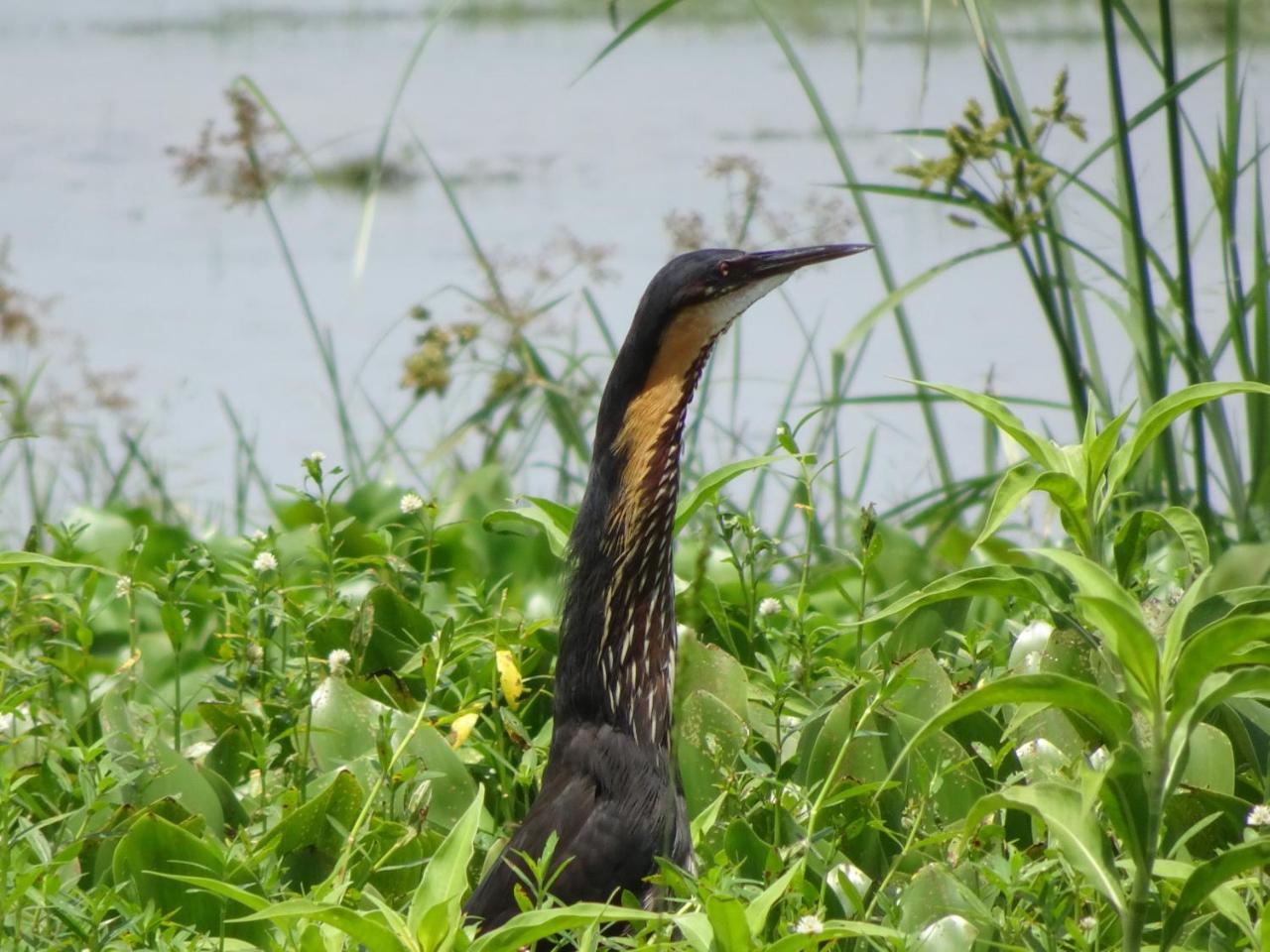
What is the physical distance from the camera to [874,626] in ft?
12.0

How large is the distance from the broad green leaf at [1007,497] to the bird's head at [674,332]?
0.67m

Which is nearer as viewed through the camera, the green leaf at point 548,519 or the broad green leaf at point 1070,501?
the broad green leaf at point 1070,501

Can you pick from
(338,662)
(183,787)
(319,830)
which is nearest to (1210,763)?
(319,830)

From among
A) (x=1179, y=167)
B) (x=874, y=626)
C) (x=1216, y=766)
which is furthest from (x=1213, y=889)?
(x=1179, y=167)

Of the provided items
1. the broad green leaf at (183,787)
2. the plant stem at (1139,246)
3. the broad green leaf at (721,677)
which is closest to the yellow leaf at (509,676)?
the broad green leaf at (721,677)

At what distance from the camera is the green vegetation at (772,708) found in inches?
76.8

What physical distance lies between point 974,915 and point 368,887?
0.80m

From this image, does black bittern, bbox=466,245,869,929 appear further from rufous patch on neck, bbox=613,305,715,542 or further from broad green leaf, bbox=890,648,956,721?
broad green leaf, bbox=890,648,956,721

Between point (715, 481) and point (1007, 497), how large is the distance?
0.70 metres

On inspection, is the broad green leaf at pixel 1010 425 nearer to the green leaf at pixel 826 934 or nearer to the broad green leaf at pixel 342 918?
the green leaf at pixel 826 934

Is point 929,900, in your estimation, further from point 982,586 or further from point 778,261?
point 778,261

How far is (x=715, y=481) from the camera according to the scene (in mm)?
2885

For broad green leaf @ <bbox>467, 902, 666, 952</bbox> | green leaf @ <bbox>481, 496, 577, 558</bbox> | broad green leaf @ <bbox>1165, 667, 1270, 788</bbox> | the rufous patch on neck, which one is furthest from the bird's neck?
broad green leaf @ <bbox>1165, 667, 1270, 788</bbox>

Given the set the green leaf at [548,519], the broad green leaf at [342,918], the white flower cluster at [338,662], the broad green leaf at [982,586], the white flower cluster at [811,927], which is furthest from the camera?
the green leaf at [548,519]
